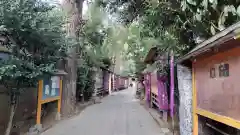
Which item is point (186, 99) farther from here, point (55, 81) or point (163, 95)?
point (55, 81)

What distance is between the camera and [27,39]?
7562 mm

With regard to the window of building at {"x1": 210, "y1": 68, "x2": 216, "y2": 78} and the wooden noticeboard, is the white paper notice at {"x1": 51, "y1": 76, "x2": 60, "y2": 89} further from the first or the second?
the window of building at {"x1": 210, "y1": 68, "x2": 216, "y2": 78}

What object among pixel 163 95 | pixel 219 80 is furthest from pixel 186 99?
pixel 163 95

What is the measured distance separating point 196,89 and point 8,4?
4687mm

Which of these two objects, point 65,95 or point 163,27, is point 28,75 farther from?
point 65,95

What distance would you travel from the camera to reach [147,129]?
32.6 feet

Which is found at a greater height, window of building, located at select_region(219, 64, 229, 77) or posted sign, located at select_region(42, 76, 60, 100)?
window of building, located at select_region(219, 64, 229, 77)

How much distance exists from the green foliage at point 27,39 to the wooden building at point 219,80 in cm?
398

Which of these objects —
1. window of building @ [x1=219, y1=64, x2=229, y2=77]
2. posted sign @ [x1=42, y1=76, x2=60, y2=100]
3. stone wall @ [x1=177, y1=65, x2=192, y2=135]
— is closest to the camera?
window of building @ [x1=219, y1=64, x2=229, y2=77]

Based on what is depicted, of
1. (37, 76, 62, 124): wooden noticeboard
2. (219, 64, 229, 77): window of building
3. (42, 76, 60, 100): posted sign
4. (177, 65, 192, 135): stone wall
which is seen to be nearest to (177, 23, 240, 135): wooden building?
(219, 64, 229, 77): window of building

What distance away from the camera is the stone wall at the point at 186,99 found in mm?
6660

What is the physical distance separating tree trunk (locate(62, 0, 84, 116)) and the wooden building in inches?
325

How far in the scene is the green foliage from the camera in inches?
264

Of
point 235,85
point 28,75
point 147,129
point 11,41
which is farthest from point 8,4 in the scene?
point 147,129
